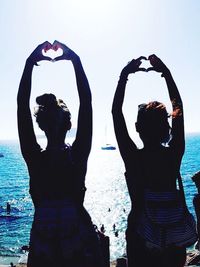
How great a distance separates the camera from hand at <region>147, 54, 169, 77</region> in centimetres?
364

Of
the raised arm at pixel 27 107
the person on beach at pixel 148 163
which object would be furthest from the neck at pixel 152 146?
the raised arm at pixel 27 107

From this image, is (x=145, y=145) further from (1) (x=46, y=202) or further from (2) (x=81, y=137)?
(1) (x=46, y=202)

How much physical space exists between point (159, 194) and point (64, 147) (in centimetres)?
97

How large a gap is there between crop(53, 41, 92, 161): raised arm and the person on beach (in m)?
0.26

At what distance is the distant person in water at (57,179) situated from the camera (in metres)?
3.01

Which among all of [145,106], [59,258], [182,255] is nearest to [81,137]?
[145,106]

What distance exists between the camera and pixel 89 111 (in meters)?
3.41

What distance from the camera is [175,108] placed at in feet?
11.7

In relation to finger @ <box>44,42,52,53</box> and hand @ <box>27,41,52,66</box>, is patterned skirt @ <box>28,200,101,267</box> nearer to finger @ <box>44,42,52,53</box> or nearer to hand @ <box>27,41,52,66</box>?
hand @ <box>27,41,52,66</box>

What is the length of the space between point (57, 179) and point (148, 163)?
0.85m

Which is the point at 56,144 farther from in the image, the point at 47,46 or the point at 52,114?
the point at 47,46

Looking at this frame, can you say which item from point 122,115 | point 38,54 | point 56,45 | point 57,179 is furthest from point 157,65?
point 57,179

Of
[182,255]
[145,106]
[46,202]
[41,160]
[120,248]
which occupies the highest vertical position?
[145,106]

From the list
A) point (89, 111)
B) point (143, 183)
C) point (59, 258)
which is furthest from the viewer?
point (89, 111)
